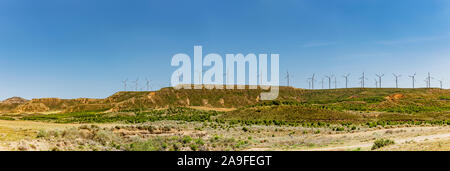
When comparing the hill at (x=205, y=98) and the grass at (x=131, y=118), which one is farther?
the hill at (x=205, y=98)

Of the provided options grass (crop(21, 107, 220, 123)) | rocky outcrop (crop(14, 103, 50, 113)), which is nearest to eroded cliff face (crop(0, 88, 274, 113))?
rocky outcrop (crop(14, 103, 50, 113))

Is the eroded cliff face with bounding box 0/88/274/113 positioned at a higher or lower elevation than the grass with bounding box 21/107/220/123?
higher

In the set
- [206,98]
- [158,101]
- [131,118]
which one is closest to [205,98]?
[206,98]

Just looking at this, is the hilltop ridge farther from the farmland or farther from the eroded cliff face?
the farmland

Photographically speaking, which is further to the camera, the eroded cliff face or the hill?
the eroded cliff face

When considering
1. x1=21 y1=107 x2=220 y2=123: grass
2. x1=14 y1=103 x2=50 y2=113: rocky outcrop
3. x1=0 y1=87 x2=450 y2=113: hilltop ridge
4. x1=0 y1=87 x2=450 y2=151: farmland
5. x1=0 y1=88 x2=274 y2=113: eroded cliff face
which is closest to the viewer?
x1=0 y1=87 x2=450 y2=151: farmland

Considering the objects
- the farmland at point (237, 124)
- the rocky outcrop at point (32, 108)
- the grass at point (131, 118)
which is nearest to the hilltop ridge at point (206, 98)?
the rocky outcrop at point (32, 108)

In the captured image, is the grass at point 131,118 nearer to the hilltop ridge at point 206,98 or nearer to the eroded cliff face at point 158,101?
the hilltop ridge at point 206,98

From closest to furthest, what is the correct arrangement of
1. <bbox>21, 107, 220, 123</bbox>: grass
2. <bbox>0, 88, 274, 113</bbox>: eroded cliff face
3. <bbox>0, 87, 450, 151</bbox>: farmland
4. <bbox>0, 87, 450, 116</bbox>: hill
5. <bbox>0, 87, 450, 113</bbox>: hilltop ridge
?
<bbox>0, 87, 450, 151</bbox>: farmland
<bbox>21, 107, 220, 123</bbox>: grass
<bbox>0, 87, 450, 116</bbox>: hill
<bbox>0, 87, 450, 113</bbox>: hilltop ridge
<bbox>0, 88, 274, 113</bbox>: eroded cliff face

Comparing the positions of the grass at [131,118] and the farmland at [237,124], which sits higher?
the farmland at [237,124]
